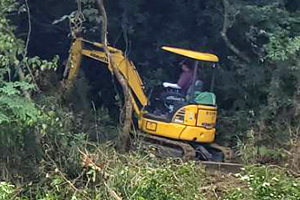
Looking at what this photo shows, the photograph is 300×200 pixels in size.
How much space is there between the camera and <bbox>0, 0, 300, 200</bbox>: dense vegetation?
7789mm

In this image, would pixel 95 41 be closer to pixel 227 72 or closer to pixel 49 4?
pixel 49 4

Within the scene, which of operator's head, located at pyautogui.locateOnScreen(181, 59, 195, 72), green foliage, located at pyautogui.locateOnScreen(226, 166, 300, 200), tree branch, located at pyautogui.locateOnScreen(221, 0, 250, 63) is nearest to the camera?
green foliage, located at pyautogui.locateOnScreen(226, 166, 300, 200)

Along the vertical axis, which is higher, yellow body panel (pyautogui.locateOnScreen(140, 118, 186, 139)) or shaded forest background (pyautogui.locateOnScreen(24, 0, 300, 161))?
shaded forest background (pyautogui.locateOnScreen(24, 0, 300, 161))

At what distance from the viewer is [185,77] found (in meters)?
10.3

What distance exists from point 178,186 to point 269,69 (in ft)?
12.8

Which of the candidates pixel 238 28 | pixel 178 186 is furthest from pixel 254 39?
pixel 178 186

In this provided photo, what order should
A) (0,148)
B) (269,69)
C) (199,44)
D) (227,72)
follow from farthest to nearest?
(199,44)
(227,72)
(269,69)
(0,148)

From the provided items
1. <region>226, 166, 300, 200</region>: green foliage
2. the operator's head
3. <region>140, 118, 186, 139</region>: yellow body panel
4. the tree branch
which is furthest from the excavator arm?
<region>226, 166, 300, 200</region>: green foliage

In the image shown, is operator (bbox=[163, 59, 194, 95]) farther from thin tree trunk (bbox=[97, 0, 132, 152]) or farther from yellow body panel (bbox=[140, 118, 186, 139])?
thin tree trunk (bbox=[97, 0, 132, 152])

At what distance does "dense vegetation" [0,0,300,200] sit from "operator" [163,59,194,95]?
586 mm

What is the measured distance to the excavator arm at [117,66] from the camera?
33.9 ft

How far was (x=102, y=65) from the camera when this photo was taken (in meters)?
12.0

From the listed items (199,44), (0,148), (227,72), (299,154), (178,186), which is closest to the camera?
(178,186)

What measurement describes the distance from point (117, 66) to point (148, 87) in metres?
1.63
